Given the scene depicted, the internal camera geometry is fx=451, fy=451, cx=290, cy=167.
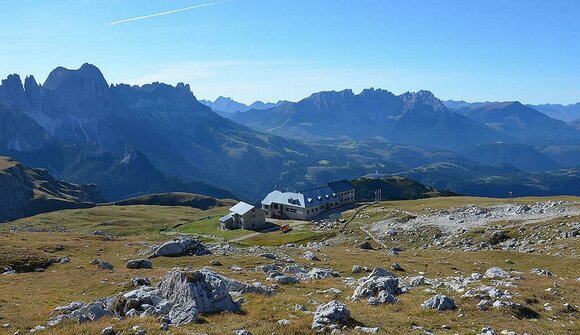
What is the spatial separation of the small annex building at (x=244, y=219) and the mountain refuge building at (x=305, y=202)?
9.68m

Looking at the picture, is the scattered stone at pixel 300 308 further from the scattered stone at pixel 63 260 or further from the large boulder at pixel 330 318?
the scattered stone at pixel 63 260

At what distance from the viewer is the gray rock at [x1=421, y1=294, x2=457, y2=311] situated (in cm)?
2931

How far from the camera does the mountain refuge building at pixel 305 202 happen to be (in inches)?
5202

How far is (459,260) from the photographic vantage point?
62125 mm

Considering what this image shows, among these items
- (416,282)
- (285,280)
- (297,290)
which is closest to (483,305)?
(416,282)

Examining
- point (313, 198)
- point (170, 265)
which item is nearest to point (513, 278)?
point (170, 265)

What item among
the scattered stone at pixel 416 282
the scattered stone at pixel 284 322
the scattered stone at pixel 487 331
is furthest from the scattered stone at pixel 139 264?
the scattered stone at pixel 487 331

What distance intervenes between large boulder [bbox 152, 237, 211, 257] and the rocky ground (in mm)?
223

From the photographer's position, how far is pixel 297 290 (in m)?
38.2

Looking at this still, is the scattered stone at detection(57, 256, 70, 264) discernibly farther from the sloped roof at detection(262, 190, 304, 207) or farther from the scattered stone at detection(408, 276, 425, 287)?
the sloped roof at detection(262, 190, 304, 207)

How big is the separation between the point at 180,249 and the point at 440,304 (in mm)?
45966

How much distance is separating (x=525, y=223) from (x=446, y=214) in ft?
73.1

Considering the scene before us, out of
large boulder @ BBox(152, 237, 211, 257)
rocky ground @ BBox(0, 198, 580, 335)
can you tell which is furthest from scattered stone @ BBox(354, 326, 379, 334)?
large boulder @ BBox(152, 237, 211, 257)

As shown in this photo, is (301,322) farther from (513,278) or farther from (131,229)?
(131,229)
